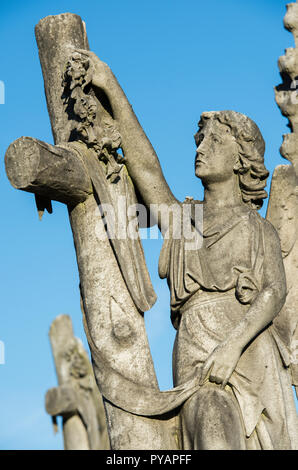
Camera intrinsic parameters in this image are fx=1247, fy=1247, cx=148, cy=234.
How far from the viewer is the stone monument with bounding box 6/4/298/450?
31.3ft

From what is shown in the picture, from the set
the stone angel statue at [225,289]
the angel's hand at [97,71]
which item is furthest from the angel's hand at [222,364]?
the angel's hand at [97,71]

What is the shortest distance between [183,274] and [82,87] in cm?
174

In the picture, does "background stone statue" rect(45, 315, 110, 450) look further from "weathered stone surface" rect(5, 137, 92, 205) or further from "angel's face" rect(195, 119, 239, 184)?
"angel's face" rect(195, 119, 239, 184)

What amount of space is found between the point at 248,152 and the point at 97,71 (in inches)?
55.4

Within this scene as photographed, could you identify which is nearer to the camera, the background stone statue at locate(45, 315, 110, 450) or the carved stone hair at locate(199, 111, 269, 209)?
the carved stone hair at locate(199, 111, 269, 209)

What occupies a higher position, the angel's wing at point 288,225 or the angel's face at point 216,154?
the angel's face at point 216,154

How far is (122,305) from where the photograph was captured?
9.89 metres

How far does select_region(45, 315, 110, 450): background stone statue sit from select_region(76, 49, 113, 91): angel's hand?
3199mm

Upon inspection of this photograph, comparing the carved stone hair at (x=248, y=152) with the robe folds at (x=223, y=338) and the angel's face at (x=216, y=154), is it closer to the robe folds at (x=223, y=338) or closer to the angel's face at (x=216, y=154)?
the angel's face at (x=216, y=154)

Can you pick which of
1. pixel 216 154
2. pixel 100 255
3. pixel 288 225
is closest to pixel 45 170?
pixel 100 255

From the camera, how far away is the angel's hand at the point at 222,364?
31.0ft

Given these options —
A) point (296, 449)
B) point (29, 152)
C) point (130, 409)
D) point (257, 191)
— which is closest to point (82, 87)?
point (29, 152)

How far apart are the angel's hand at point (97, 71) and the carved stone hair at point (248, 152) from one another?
0.87 m

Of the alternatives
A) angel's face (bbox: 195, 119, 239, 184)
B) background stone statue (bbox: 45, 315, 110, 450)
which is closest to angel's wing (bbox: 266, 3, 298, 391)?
angel's face (bbox: 195, 119, 239, 184)
